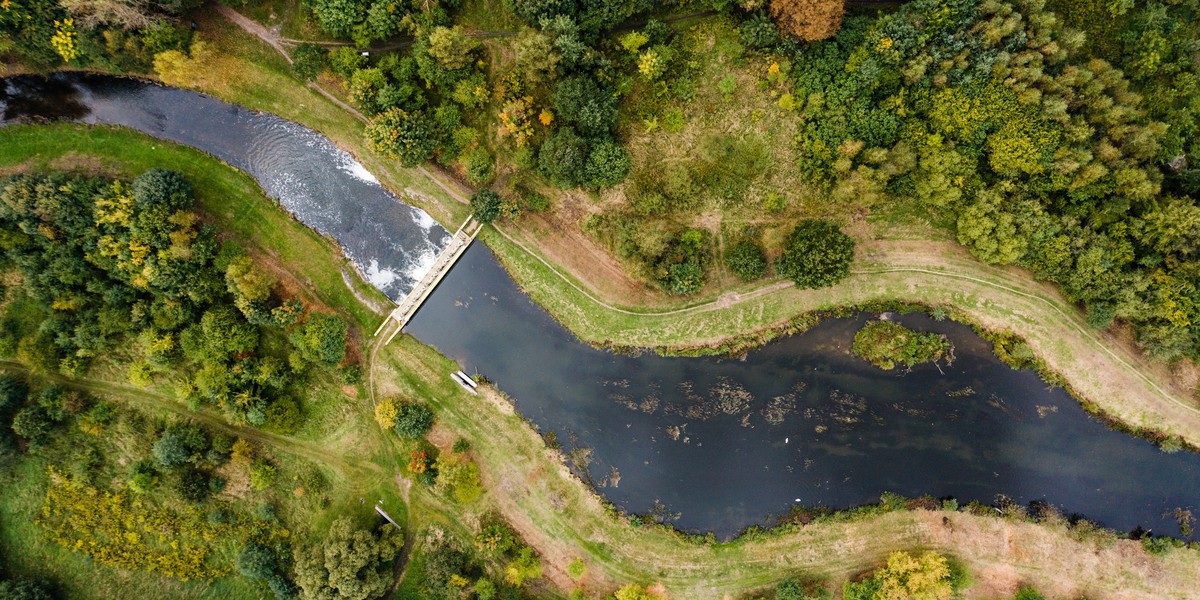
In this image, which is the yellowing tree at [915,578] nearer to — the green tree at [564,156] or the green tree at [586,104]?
the green tree at [564,156]

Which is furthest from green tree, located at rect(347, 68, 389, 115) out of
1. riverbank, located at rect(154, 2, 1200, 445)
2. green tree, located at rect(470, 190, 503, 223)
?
green tree, located at rect(470, 190, 503, 223)

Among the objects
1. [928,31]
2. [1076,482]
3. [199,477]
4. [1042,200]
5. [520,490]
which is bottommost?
[199,477]

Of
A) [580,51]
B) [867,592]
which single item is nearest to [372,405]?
[580,51]

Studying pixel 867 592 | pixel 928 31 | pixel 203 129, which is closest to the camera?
pixel 928 31

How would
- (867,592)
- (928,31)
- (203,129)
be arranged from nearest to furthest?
(928,31), (867,592), (203,129)

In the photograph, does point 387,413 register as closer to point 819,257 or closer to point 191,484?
point 191,484

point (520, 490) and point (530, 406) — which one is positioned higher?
point (530, 406)

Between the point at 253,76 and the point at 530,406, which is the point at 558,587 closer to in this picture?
the point at 530,406
